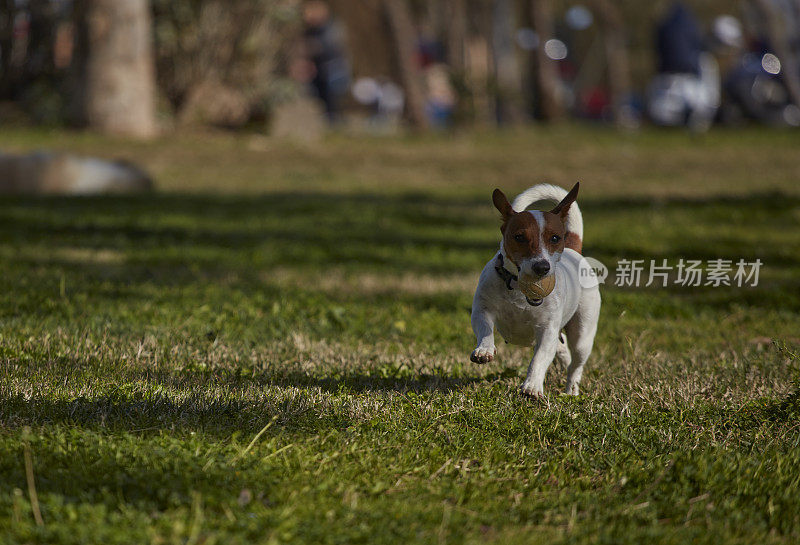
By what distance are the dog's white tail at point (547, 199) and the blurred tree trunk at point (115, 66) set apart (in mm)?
12947

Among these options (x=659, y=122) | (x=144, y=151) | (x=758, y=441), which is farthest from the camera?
(x=659, y=122)

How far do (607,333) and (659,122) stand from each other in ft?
82.3

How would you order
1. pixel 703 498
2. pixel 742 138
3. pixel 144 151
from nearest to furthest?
pixel 703 498 → pixel 144 151 → pixel 742 138

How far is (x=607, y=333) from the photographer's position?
609 cm

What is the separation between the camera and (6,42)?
18453 mm

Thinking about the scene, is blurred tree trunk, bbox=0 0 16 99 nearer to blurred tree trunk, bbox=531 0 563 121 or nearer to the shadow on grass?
the shadow on grass

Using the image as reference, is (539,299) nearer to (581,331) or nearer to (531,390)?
(531,390)

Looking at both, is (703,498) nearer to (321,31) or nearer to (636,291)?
(636,291)

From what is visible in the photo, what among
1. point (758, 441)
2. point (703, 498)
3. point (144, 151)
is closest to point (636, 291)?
point (758, 441)

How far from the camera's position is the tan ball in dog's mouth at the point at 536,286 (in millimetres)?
3795

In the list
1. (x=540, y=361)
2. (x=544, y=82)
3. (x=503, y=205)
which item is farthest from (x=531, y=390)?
(x=544, y=82)

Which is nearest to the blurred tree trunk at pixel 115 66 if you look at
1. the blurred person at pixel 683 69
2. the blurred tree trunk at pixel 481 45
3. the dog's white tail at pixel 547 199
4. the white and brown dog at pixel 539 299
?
the dog's white tail at pixel 547 199

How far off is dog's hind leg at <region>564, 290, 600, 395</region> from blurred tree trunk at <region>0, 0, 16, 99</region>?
16.5 m

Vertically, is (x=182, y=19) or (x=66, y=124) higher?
(x=182, y=19)
